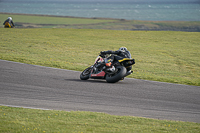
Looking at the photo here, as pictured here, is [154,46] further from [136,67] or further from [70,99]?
[70,99]

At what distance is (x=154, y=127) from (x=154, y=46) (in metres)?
21.1

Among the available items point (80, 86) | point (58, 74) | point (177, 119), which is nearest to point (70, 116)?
A: point (177, 119)

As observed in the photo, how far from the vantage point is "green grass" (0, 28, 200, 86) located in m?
16.4

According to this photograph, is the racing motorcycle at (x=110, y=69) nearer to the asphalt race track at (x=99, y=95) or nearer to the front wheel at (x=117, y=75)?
the front wheel at (x=117, y=75)

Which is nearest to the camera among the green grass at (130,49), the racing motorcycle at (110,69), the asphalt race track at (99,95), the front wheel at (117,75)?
the asphalt race track at (99,95)

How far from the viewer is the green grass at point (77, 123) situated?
607 centimetres

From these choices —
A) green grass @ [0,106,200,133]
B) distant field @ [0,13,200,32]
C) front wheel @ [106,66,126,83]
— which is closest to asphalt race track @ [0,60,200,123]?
front wheel @ [106,66,126,83]

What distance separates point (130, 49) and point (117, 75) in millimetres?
13791

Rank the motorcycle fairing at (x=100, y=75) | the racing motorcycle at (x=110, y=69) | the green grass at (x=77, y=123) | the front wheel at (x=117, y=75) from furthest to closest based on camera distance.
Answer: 1. the motorcycle fairing at (x=100, y=75)
2. the racing motorcycle at (x=110, y=69)
3. the front wheel at (x=117, y=75)
4. the green grass at (x=77, y=123)

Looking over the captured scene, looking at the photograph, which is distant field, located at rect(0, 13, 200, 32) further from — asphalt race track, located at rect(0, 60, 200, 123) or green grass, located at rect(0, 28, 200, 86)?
asphalt race track, located at rect(0, 60, 200, 123)

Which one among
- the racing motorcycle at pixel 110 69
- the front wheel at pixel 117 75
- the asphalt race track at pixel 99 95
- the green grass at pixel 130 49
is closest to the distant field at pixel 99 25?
the green grass at pixel 130 49

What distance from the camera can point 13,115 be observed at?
6.91m

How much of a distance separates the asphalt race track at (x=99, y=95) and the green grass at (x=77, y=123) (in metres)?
0.74

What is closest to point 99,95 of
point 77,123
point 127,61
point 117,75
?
point 117,75
